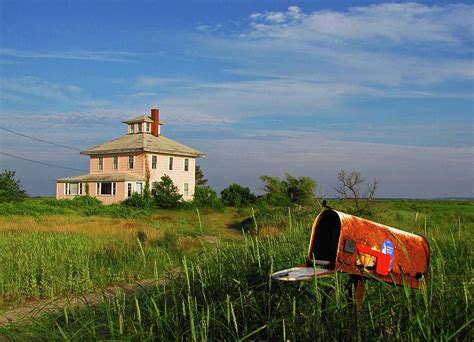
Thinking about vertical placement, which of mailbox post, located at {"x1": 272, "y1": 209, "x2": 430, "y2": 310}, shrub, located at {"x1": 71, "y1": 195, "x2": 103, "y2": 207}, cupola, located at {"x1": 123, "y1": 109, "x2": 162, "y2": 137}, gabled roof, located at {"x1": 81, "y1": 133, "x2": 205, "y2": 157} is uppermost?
cupola, located at {"x1": 123, "y1": 109, "x2": 162, "y2": 137}

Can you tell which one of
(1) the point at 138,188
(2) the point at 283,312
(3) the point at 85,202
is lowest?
(3) the point at 85,202

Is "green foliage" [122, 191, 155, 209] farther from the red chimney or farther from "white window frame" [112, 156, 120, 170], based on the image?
the red chimney

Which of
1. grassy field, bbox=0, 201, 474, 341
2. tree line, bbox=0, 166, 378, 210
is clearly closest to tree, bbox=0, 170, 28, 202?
tree line, bbox=0, 166, 378, 210

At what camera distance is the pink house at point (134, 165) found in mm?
40000

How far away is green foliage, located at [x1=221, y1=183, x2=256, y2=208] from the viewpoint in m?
42.5

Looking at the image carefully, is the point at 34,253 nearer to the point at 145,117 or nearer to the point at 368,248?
the point at 368,248

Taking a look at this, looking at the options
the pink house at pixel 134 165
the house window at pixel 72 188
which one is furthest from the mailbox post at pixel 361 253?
the house window at pixel 72 188

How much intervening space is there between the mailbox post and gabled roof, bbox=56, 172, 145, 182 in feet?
120

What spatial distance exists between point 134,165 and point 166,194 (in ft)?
15.6

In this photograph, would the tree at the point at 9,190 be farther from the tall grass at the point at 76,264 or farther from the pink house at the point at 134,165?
the tall grass at the point at 76,264

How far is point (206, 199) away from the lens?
40.4 m

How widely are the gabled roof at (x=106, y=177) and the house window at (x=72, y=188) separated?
524 millimetres

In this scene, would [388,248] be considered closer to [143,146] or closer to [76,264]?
[76,264]

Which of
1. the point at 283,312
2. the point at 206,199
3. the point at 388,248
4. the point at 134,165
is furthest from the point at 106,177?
the point at 388,248
